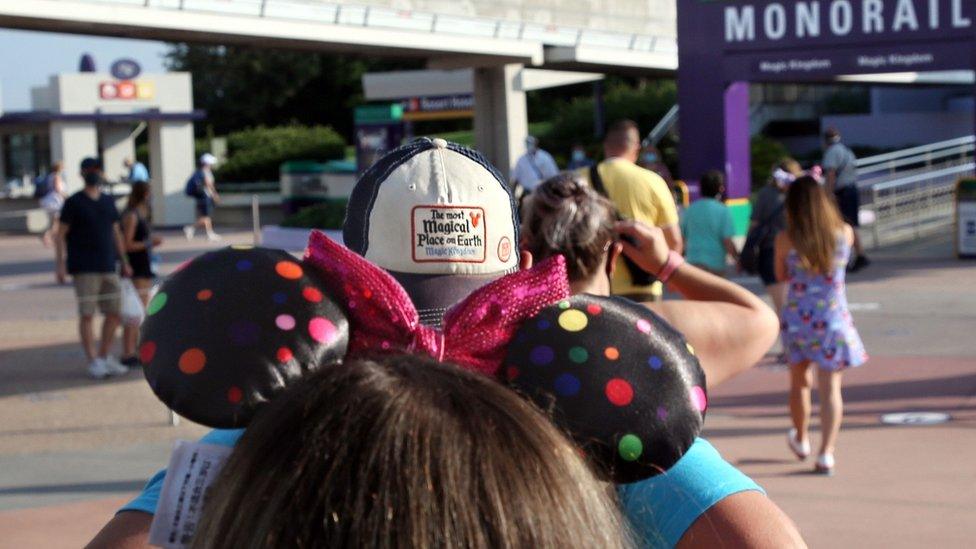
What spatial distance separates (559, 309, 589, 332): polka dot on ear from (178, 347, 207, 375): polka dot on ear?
0.43 metres

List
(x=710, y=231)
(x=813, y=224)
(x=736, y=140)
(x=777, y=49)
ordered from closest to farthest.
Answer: (x=813, y=224)
(x=710, y=231)
(x=777, y=49)
(x=736, y=140)

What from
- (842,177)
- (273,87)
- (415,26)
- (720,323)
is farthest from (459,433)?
(273,87)

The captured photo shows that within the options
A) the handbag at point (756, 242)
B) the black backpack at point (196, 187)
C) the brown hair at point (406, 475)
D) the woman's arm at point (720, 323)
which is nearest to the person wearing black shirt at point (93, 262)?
the handbag at point (756, 242)

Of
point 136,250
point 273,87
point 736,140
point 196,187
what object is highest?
point 273,87

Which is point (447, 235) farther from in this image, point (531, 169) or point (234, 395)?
point (531, 169)

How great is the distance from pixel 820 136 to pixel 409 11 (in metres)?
25.3

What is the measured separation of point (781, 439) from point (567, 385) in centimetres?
663

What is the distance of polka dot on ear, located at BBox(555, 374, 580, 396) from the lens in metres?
1.47

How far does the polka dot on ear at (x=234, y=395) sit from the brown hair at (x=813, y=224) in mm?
5821

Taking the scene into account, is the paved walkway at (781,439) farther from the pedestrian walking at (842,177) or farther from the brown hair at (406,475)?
the brown hair at (406,475)

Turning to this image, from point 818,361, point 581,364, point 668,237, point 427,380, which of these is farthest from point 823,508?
point 427,380

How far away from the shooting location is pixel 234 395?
5.00 feet

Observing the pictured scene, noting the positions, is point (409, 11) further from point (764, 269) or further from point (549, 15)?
point (764, 269)

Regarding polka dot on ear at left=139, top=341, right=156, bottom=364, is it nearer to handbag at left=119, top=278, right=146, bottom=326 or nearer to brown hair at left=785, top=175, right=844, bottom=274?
brown hair at left=785, top=175, right=844, bottom=274
